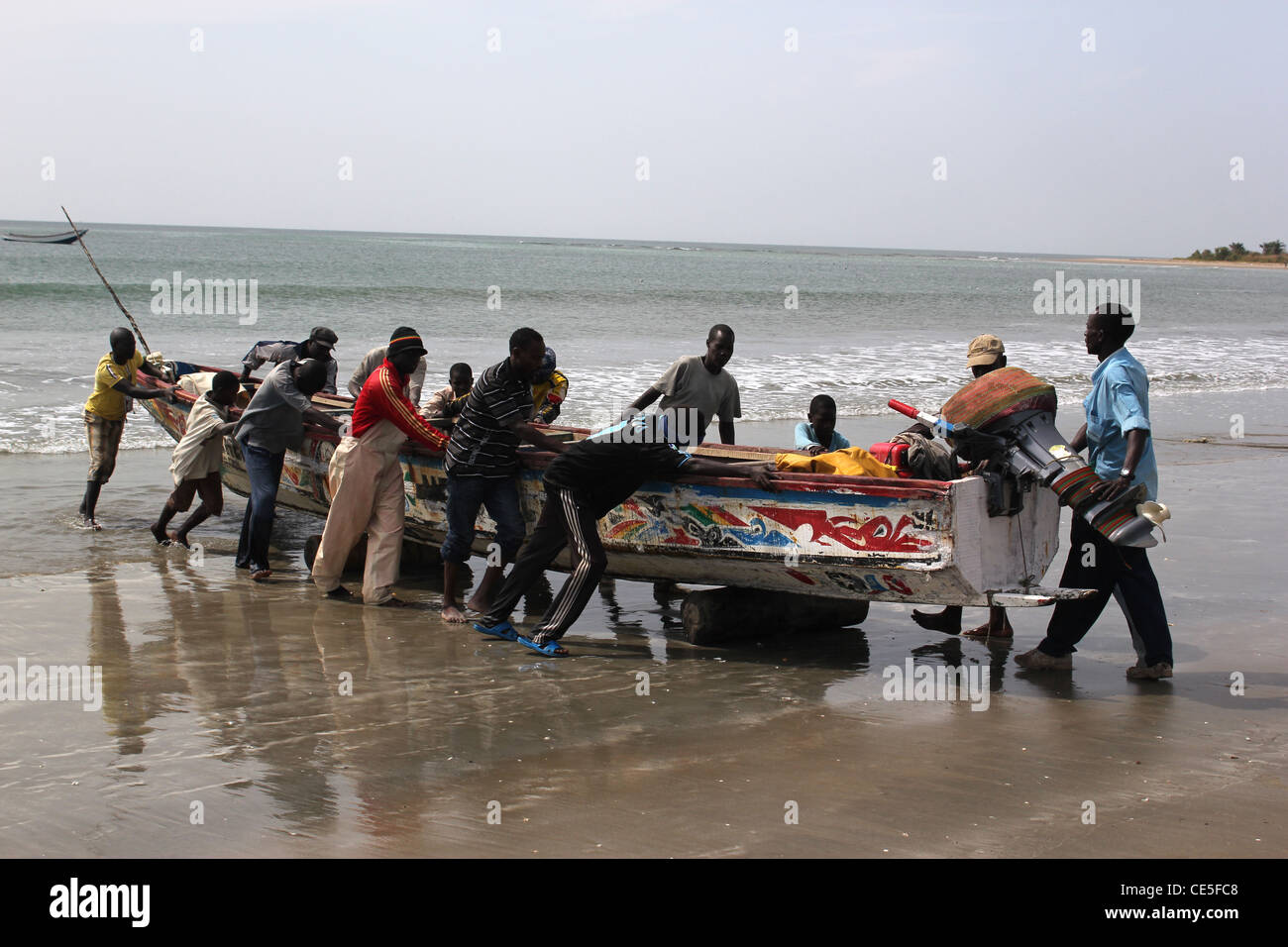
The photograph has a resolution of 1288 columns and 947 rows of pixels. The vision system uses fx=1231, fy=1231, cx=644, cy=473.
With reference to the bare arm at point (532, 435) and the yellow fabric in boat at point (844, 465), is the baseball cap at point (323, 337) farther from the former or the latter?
the yellow fabric in boat at point (844, 465)

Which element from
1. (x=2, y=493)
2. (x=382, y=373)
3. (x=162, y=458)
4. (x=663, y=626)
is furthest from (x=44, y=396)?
(x=663, y=626)

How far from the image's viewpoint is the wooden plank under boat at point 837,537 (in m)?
5.89

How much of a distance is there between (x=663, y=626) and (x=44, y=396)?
495 inches

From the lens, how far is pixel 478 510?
6961 mm

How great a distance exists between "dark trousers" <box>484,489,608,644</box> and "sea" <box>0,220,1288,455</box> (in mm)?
8408

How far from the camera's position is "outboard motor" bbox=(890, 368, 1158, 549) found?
5680 mm

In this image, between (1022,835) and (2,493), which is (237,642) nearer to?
(1022,835)

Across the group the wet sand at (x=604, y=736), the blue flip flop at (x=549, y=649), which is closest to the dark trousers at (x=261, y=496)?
the wet sand at (x=604, y=736)

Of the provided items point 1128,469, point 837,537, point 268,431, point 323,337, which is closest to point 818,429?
point 837,537

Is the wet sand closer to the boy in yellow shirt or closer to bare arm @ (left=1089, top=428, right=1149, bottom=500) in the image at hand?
bare arm @ (left=1089, top=428, right=1149, bottom=500)

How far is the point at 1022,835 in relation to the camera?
4.20 meters

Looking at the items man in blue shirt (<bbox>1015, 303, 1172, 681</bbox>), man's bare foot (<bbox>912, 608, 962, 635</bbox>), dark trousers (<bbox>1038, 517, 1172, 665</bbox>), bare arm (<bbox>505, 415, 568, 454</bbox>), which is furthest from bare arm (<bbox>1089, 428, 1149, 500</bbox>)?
bare arm (<bbox>505, 415, 568, 454</bbox>)

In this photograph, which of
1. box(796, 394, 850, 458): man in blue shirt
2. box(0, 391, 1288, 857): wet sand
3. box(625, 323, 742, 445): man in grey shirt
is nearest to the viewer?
box(0, 391, 1288, 857): wet sand

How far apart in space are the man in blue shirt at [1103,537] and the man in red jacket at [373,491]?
3588 millimetres
